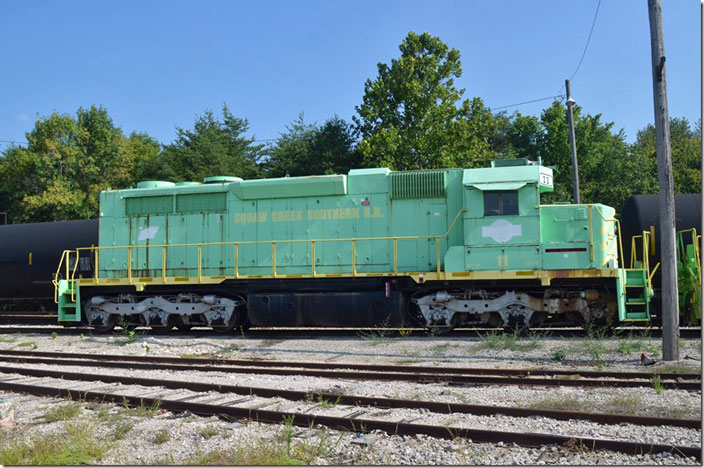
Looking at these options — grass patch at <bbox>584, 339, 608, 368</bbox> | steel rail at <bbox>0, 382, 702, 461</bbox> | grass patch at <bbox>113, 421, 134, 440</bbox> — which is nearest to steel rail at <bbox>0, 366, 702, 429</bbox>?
steel rail at <bbox>0, 382, 702, 461</bbox>

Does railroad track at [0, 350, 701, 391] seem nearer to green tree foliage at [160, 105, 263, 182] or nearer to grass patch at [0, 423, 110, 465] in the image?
grass patch at [0, 423, 110, 465]

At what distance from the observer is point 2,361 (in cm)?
1084

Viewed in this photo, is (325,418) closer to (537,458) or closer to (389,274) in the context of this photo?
(537,458)

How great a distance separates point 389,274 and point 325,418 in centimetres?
668

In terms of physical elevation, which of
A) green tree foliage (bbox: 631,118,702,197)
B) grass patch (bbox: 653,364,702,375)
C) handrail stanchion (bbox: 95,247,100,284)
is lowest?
grass patch (bbox: 653,364,702,375)

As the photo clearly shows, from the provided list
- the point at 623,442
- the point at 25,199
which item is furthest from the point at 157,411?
the point at 25,199

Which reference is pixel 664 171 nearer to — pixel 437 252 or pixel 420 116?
pixel 437 252

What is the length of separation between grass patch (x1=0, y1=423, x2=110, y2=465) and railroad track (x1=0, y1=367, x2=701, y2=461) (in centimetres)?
122

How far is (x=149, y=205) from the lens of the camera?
1464cm

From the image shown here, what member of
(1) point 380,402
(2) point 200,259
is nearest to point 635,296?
(1) point 380,402

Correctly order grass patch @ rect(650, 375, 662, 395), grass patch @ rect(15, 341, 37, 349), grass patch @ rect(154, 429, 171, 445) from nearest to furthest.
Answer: grass patch @ rect(154, 429, 171, 445) < grass patch @ rect(650, 375, 662, 395) < grass patch @ rect(15, 341, 37, 349)

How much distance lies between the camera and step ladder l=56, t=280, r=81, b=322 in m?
14.1

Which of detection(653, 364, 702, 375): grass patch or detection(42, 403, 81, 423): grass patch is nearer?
detection(42, 403, 81, 423): grass patch

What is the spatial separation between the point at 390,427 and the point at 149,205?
10767 millimetres
